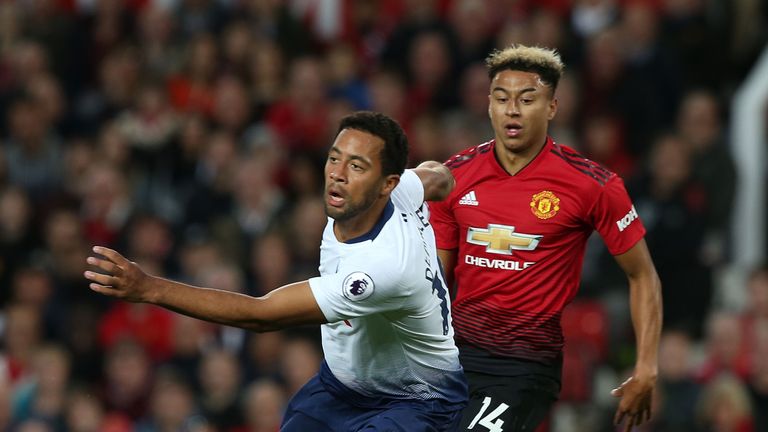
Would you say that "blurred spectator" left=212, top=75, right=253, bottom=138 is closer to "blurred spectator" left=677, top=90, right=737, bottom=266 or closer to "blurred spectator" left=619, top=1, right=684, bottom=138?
"blurred spectator" left=619, top=1, right=684, bottom=138

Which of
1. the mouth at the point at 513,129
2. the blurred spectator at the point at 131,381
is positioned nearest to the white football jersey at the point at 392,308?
the mouth at the point at 513,129

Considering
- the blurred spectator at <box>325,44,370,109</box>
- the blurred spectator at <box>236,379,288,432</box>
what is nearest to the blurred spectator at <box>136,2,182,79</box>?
the blurred spectator at <box>325,44,370,109</box>

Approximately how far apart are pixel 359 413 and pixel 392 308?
610 mm

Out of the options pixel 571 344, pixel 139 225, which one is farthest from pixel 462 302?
pixel 139 225

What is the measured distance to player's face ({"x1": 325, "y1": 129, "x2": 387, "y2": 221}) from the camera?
5.92m

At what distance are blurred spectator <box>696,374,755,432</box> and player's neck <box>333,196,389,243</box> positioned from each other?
4549 mm

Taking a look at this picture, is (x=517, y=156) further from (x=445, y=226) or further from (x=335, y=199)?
(x=335, y=199)

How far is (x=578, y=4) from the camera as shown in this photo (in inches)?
499

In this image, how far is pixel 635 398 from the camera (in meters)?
6.72

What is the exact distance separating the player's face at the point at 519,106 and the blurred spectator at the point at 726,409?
142 inches

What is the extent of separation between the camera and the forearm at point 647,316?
6.78 meters

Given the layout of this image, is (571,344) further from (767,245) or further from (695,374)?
(767,245)

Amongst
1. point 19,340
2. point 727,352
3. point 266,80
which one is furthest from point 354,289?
point 266,80

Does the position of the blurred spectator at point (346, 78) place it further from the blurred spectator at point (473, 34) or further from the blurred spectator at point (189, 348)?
the blurred spectator at point (189, 348)
